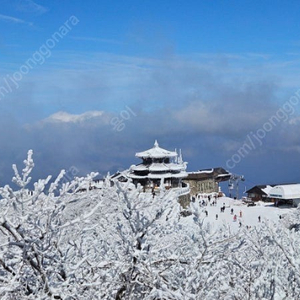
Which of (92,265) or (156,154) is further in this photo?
(156,154)

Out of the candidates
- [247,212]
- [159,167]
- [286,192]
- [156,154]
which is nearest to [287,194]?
[286,192]

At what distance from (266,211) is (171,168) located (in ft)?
33.7

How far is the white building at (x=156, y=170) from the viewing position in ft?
137

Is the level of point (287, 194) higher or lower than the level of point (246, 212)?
higher

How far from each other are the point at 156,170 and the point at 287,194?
500 inches

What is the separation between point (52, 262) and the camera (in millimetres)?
4738

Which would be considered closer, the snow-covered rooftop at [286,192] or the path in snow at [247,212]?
the path in snow at [247,212]

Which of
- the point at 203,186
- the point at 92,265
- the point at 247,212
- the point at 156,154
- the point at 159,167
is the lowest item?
the point at 92,265

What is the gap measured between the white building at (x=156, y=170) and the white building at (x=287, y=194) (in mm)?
9030

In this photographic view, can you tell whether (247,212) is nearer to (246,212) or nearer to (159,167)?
(246,212)

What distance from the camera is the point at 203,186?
5503 cm

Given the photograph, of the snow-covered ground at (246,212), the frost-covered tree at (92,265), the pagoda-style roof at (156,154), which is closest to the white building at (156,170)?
the pagoda-style roof at (156,154)

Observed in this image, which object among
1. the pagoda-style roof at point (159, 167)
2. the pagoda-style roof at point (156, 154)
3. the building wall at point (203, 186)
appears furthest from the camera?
the building wall at point (203, 186)

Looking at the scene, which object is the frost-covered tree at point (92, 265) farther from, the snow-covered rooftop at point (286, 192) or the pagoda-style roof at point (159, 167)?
the pagoda-style roof at point (159, 167)
